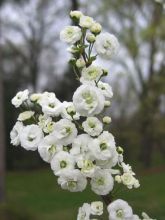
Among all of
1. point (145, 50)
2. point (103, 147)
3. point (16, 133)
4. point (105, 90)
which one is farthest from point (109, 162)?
point (145, 50)

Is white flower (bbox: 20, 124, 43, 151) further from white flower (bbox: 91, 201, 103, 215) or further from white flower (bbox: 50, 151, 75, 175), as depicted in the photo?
white flower (bbox: 91, 201, 103, 215)

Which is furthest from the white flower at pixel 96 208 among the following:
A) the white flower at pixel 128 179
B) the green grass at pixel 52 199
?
the green grass at pixel 52 199

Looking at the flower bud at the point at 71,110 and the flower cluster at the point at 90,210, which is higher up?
the flower bud at the point at 71,110

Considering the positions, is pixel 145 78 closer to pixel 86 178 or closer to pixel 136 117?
pixel 136 117

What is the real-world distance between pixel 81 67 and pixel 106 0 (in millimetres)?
21637

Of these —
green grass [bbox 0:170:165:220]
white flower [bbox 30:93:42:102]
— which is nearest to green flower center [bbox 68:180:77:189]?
white flower [bbox 30:93:42:102]

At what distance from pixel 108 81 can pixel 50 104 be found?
12.9 meters

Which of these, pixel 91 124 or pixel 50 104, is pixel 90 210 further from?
pixel 50 104

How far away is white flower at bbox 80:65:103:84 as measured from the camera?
205 centimetres

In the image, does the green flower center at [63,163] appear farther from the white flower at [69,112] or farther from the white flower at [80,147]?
the white flower at [69,112]

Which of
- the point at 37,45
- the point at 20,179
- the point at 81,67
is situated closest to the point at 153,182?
the point at 20,179

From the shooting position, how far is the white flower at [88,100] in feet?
6.32

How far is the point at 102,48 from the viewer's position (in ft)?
6.82

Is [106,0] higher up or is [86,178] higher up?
[106,0]
